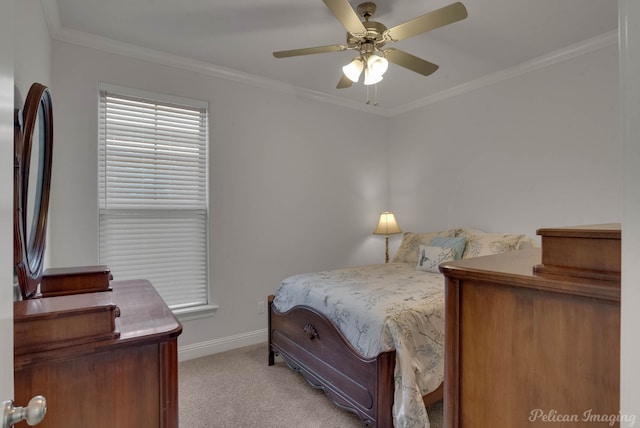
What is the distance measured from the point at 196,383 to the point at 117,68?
2462 mm

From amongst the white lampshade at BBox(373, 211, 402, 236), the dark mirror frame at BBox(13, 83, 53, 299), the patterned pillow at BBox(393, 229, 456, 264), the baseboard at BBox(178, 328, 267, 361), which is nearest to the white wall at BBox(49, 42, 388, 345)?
the baseboard at BBox(178, 328, 267, 361)

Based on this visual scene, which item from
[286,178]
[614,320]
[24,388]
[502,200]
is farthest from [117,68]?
[502,200]

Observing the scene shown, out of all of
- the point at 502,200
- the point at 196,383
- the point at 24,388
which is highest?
the point at 502,200

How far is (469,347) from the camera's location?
0.82m

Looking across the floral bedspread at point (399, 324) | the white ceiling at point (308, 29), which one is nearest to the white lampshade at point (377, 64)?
the white ceiling at point (308, 29)

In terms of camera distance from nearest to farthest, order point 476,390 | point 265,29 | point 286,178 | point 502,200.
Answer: point 476,390
point 265,29
point 502,200
point 286,178

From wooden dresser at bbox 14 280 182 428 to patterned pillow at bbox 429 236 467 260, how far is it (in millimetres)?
2495

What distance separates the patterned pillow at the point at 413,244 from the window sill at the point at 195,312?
1.92m

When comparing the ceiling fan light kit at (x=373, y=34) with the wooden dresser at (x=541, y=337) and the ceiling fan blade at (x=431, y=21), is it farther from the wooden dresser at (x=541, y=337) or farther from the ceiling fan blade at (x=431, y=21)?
the wooden dresser at (x=541, y=337)

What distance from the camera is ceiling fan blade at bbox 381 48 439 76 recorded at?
2113 mm

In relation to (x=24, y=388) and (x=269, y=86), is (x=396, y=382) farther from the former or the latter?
(x=269, y=86)

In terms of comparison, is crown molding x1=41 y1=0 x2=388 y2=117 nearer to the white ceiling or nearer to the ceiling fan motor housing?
the white ceiling

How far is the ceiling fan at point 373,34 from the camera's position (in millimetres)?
1686

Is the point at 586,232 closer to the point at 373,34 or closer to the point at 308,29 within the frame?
the point at 373,34
